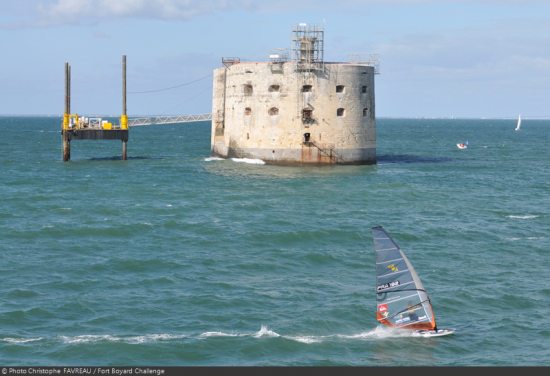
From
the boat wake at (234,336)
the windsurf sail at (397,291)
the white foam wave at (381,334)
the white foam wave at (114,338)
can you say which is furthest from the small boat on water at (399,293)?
the white foam wave at (114,338)

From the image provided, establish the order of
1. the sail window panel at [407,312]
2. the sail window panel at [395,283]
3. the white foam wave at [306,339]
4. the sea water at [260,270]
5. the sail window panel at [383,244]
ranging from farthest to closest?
the sail window panel at [407,312] → the sail window panel at [395,283] → the sail window panel at [383,244] → the white foam wave at [306,339] → the sea water at [260,270]

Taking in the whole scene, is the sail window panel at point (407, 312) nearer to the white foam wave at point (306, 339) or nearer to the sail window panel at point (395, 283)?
the sail window panel at point (395, 283)

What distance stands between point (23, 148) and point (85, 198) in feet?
172

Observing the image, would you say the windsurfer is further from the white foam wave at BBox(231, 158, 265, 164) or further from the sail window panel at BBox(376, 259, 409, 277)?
the white foam wave at BBox(231, 158, 265, 164)

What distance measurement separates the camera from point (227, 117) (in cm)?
6500

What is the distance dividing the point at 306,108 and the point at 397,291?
128ft

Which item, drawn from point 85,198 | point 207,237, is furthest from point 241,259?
point 85,198

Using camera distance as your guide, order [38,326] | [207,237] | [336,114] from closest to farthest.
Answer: [38,326], [207,237], [336,114]

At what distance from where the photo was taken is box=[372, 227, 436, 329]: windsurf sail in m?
21.8

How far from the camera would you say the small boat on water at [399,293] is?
71.7 feet

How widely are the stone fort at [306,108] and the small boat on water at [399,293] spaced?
38.2 m

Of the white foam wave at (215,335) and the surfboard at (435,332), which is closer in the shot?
the white foam wave at (215,335)

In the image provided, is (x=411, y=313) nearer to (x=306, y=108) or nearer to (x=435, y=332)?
(x=435, y=332)
